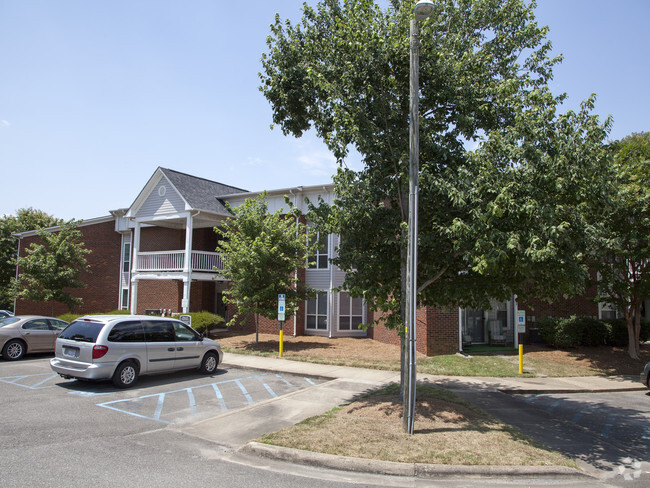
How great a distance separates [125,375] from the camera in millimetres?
9898

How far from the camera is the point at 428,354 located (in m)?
15.5

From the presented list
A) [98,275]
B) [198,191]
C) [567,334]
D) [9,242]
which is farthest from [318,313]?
[9,242]

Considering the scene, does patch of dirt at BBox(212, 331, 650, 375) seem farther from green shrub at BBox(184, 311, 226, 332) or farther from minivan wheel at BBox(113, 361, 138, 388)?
minivan wheel at BBox(113, 361, 138, 388)

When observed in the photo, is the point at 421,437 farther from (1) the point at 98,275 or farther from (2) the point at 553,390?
(1) the point at 98,275

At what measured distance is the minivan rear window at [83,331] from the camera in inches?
380

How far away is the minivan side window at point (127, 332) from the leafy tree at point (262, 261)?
6.44 meters

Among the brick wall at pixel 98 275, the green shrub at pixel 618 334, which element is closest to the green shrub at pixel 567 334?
the green shrub at pixel 618 334

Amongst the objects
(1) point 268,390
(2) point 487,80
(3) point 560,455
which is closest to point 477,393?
(3) point 560,455

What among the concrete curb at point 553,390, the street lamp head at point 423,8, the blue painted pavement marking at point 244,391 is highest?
the street lamp head at point 423,8

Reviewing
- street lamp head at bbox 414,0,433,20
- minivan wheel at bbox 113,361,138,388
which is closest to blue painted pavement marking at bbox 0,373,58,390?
minivan wheel at bbox 113,361,138,388

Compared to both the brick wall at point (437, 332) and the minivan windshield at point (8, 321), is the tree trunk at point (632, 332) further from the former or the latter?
the minivan windshield at point (8, 321)

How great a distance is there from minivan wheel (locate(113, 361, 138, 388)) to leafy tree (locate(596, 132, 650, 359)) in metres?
14.2

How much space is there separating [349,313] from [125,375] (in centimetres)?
1278

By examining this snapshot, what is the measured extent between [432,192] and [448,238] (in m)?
0.98
